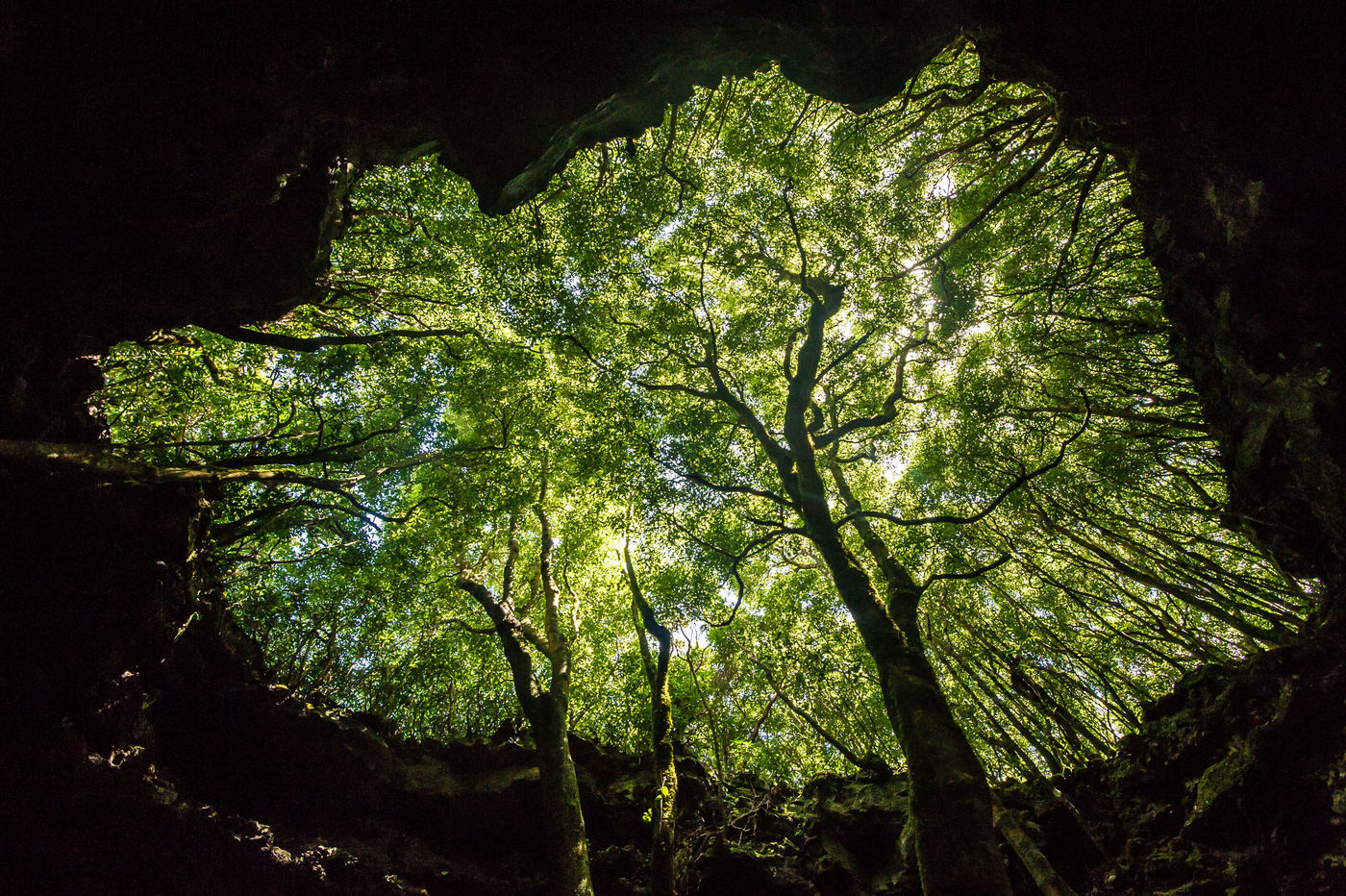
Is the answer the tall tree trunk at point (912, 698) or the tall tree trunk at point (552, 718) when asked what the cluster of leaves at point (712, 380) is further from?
the tall tree trunk at point (552, 718)

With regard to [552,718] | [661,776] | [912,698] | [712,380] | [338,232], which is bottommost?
[912,698]

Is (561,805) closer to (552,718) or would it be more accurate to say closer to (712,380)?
(552,718)

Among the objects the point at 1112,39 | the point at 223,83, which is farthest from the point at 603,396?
the point at 1112,39

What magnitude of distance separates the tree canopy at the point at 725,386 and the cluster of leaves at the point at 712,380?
7cm

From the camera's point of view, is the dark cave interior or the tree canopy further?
the tree canopy

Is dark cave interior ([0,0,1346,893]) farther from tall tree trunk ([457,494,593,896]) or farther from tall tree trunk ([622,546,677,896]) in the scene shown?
tall tree trunk ([622,546,677,896])

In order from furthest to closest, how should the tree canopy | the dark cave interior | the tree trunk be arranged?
the tree canopy, the tree trunk, the dark cave interior

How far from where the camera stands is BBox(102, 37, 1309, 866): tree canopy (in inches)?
324

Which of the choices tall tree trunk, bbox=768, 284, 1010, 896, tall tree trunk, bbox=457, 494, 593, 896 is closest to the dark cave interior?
tall tree trunk, bbox=768, 284, 1010, 896

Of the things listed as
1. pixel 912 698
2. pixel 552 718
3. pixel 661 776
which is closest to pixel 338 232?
pixel 552 718

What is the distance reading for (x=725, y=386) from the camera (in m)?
9.43

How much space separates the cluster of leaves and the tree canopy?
0.24ft

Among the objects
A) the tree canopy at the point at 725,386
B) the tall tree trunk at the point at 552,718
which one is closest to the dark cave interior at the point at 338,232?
the tree canopy at the point at 725,386

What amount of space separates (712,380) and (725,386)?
475 mm
